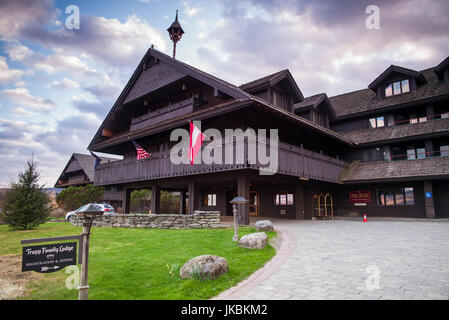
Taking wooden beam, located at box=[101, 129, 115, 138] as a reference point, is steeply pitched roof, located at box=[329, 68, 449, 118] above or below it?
above

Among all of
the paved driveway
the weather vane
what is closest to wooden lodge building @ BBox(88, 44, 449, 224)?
the weather vane

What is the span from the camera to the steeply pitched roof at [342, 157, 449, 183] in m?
20.4

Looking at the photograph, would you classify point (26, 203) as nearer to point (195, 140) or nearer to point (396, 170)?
point (195, 140)

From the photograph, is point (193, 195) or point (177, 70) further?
point (177, 70)

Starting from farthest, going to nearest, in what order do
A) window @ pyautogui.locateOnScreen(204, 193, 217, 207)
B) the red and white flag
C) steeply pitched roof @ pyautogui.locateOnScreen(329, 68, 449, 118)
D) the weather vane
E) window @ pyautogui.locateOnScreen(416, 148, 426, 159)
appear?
window @ pyautogui.locateOnScreen(204, 193, 217, 207), the weather vane, window @ pyautogui.locateOnScreen(416, 148, 426, 159), steeply pitched roof @ pyautogui.locateOnScreen(329, 68, 449, 118), the red and white flag

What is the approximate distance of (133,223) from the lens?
16.8 meters

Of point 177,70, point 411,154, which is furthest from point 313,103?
point 177,70

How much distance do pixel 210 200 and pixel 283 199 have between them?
7.26m

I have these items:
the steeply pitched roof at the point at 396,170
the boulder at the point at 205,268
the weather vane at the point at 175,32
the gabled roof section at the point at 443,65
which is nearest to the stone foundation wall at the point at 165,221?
the boulder at the point at 205,268

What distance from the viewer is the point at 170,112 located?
68.6 feet

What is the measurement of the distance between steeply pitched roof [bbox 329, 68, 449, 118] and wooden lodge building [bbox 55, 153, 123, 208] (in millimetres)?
30239

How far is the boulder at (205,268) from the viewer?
237 inches

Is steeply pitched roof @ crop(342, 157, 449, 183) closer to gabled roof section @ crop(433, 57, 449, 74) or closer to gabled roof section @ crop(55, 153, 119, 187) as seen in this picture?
gabled roof section @ crop(433, 57, 449, 74)

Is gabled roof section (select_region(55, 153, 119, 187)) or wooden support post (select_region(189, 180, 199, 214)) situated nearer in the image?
wooden support post (select_region(189, 180, 199, 214))
